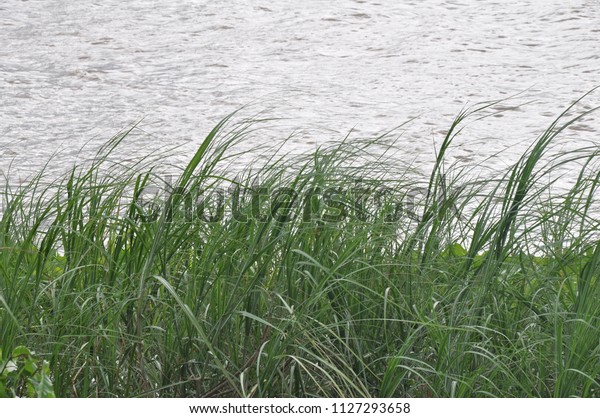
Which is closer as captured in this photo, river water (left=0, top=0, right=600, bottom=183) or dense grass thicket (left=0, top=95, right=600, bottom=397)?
dense grass thicket (left=0, top=95, right=600, bottom=397)

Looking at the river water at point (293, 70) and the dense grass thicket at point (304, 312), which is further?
the river water at point (293, 70)

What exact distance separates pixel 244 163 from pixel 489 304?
1.95m

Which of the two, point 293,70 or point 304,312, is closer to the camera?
point 304,312

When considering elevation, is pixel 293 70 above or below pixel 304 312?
below

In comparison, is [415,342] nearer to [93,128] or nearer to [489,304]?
[489,304]

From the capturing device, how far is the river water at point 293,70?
407cm

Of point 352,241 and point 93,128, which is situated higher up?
point 352,241

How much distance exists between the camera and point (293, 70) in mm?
4910

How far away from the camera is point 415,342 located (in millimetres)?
1805

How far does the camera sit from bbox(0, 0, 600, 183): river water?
407cm
